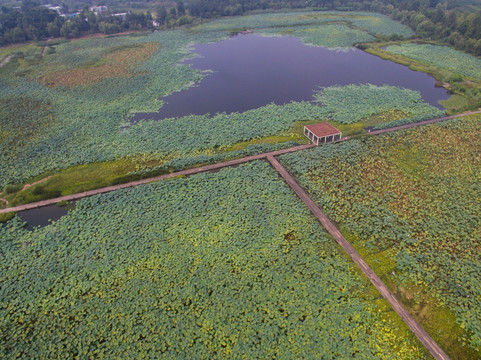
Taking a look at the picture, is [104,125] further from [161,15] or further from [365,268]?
[161,15]

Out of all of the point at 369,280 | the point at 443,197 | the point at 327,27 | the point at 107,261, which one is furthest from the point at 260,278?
the point at 327,27

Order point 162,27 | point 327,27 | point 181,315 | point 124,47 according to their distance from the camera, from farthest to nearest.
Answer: point 162,27 < point 327,27 < point 124,47 < point 181,315

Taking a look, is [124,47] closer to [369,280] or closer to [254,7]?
[254,7]

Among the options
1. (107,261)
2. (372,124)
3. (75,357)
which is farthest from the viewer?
(372,124)

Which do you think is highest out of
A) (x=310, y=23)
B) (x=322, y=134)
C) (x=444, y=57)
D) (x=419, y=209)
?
(x=310, y=23)

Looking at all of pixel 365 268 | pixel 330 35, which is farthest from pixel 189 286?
pixel 330 35

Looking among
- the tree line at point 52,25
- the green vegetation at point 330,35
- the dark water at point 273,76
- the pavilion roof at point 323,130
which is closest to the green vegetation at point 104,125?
the pavilion roof at point 323,130
